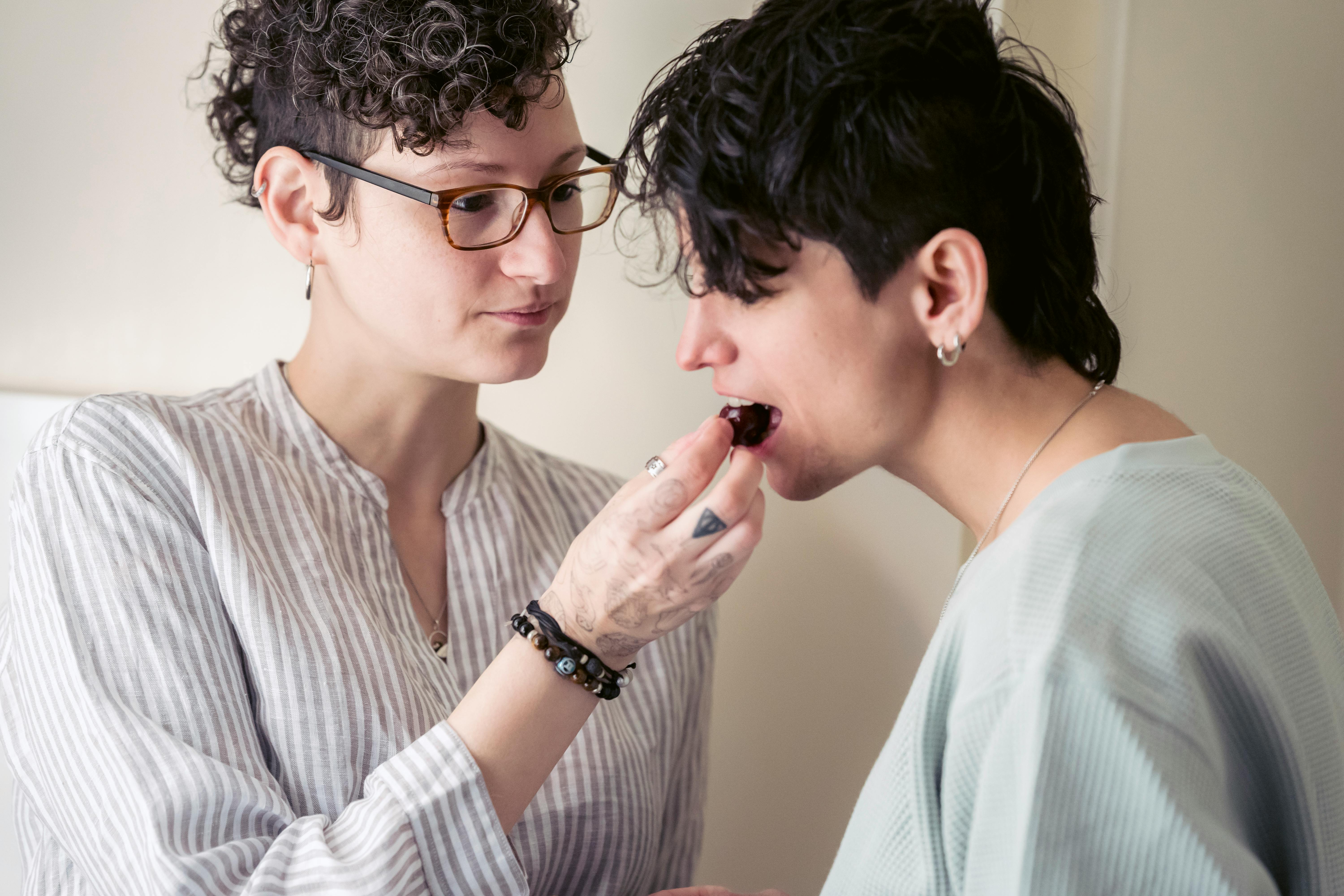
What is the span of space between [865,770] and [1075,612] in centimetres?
106

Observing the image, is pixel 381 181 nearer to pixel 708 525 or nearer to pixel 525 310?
pixel 525 310

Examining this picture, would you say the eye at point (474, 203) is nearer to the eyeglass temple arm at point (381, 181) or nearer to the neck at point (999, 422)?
the eyeglass temple arm at point (381, 181)

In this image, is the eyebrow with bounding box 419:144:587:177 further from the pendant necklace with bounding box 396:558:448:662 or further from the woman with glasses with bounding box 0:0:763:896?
the pendant necklace with bounding box 396:558:448:662

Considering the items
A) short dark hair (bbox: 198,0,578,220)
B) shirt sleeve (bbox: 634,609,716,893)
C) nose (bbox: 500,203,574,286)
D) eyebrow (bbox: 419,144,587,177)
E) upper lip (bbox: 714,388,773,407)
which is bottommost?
shirt sleeve (bbox: 634,609,716,893)

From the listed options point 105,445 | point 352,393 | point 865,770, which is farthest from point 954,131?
point 865,770

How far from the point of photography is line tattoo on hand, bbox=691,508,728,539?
0.92 meters

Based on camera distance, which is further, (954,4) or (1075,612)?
(954,4)

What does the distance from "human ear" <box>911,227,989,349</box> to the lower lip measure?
0.51m

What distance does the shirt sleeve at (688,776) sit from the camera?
1480mm

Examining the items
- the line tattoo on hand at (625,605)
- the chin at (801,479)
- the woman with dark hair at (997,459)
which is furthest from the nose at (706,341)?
the line tattoo on hand at (625,605)

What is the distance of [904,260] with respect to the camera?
0.86m

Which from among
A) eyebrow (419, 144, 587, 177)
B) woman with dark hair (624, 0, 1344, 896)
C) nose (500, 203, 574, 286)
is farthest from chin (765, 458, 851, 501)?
eyebrow (419, 144, 587, 177)

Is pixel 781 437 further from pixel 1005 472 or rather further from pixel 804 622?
pixel 804 622

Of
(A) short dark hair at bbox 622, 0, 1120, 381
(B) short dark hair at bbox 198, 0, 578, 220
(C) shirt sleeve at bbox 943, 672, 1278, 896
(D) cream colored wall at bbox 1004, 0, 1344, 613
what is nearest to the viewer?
(C) shirt sleeve at bbox 943, 672, 1278, 896
